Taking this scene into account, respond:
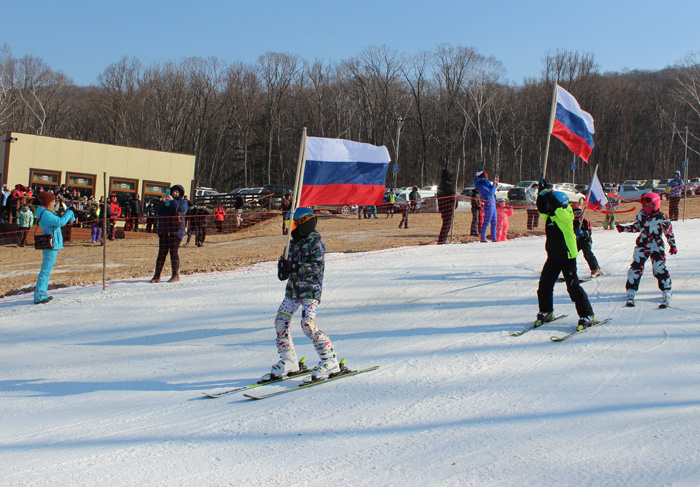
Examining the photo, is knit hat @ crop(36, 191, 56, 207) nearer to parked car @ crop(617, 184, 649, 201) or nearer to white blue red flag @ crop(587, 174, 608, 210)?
white blue red flag @ crop(587, 174, 608, 210)

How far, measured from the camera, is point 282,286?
1062 centimetres

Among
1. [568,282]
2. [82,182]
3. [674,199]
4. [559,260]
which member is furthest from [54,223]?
[674,199]

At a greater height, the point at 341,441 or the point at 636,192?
the point at 636,192

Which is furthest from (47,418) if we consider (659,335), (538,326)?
(659,335)

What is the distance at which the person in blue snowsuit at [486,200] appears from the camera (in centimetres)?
1505

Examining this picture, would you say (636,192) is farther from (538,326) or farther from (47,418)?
(47,418)

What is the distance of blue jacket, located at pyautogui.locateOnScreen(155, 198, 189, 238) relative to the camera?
444 inches

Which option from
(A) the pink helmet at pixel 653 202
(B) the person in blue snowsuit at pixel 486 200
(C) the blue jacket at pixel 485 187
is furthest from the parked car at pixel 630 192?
(A) the pink helmet at pixel 653 202

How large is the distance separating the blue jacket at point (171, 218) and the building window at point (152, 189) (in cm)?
1863

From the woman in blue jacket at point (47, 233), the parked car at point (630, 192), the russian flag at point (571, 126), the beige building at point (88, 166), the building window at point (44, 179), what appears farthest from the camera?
the parked car at point (630, 192)

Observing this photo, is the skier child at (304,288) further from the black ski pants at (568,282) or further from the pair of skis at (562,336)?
the black ski pants at (568,282)

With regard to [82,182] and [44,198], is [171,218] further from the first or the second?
[82,182]

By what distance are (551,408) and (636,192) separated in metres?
43.8

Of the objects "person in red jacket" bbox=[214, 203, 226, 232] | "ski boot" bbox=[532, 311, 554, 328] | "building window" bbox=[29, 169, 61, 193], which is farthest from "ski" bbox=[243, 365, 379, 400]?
"building window" bbox=[29, 169, 61, 193]
